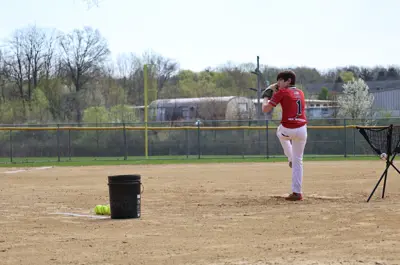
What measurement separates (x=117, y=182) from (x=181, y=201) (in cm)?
266

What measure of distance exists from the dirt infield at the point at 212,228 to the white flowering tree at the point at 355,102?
144 ft

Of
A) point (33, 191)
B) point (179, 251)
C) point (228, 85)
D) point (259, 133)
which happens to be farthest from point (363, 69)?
point (179, 251)

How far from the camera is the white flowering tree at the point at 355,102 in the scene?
5878 cm

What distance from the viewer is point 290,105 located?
12.0 metres

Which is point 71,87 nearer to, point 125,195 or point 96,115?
point 96,115

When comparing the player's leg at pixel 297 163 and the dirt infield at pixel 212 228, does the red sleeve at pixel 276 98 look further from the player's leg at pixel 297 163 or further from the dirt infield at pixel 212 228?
the dirt infield at pixel 212 228

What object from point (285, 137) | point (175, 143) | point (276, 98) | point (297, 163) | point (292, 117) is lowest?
point (175, 143)

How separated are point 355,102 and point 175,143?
28105mm

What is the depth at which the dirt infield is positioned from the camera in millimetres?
7324

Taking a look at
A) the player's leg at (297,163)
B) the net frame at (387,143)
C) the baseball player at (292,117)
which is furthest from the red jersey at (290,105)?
the net frame at (387,143)

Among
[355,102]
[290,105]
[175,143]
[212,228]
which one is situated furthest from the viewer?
[355,102]

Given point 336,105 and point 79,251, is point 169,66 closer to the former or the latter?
point 336,105

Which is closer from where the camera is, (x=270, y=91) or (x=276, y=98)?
(x=276, y=98)

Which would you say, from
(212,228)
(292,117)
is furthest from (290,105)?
(212,228)
